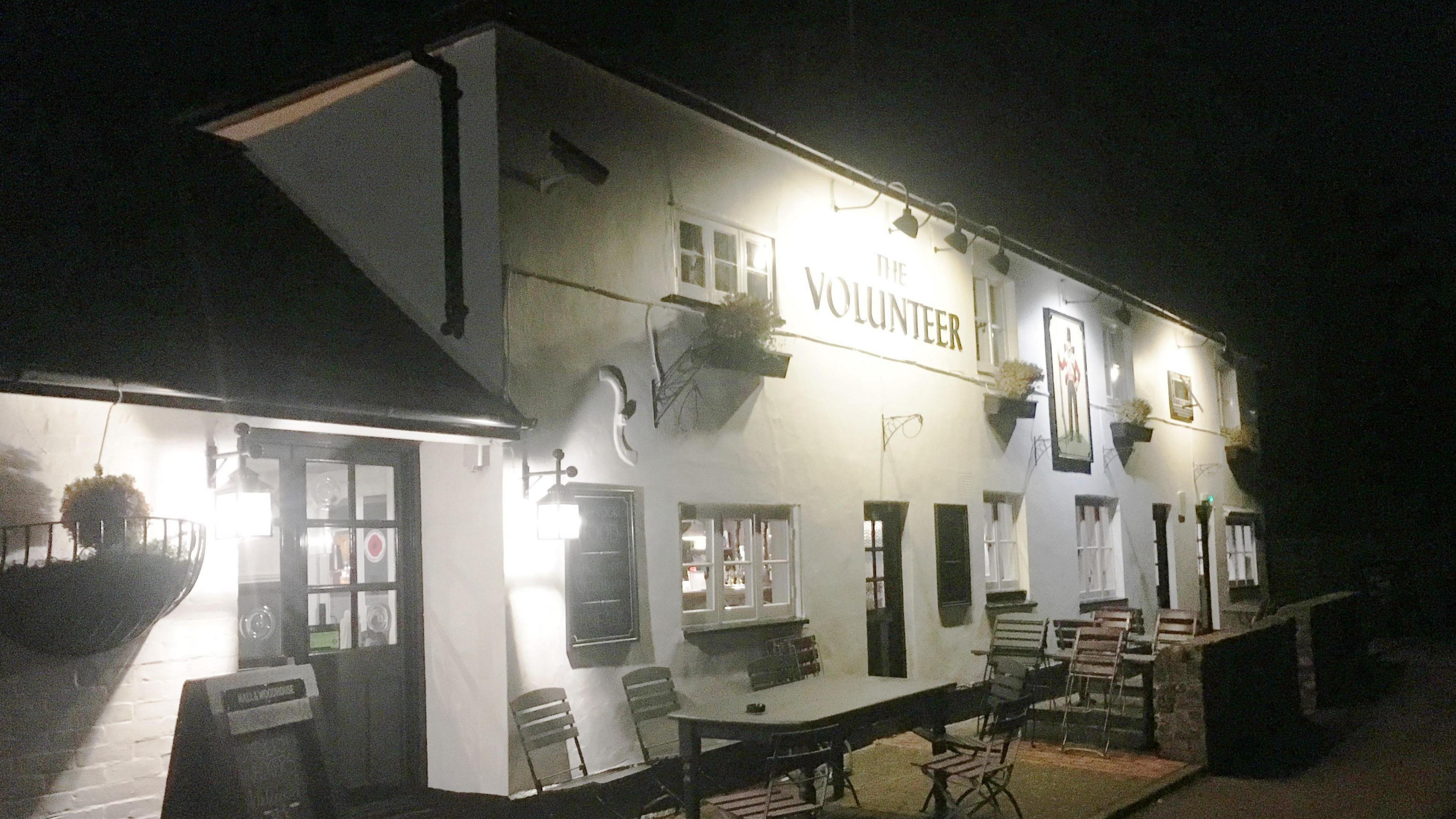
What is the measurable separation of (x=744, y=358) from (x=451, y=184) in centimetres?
291

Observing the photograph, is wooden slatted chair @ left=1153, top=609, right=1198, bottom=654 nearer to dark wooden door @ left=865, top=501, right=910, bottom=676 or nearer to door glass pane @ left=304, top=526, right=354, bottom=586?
dark wooden door @ left=865, top=501, right=910, bottom=676

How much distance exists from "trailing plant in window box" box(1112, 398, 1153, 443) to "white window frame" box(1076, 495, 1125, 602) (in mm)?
1012

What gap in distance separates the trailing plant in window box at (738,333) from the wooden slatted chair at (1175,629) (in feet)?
20.5

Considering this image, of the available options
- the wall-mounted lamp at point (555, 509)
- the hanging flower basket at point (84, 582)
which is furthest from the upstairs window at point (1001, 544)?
the hanging flower basket at point (84, 582)

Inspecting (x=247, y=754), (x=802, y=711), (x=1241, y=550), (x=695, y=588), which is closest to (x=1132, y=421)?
(x=1241, y=550)

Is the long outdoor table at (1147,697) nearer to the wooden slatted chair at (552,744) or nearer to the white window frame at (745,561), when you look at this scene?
the white window frame at (745,561)

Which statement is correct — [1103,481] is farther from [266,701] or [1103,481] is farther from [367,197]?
[266,701]

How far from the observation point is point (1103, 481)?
54.6 feet

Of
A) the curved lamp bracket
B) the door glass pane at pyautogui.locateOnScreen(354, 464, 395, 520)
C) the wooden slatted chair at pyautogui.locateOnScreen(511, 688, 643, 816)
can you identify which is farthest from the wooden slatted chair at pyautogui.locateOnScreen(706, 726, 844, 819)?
the door glass pane at pyautogui.locateOnScreen(354, 464, 395, 520)

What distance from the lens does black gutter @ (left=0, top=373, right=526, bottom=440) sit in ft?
18.4

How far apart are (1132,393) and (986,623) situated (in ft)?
21.8

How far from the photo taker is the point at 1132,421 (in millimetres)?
17234

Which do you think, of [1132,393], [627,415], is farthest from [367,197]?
[1132,393]

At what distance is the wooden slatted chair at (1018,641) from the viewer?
12.7 metres
